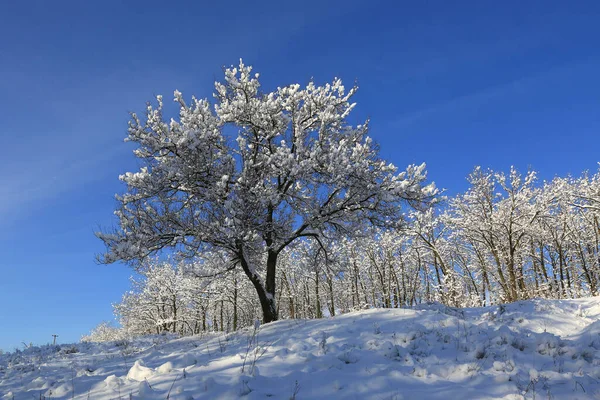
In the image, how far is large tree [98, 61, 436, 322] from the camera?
1205 centimetres

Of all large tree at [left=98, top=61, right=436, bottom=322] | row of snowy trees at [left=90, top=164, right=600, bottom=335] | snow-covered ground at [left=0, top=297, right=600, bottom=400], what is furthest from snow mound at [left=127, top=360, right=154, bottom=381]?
row of snowy trees at [left=90, top=164, right=600, bottom=335]

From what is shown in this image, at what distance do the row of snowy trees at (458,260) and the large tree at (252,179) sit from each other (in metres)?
1.90

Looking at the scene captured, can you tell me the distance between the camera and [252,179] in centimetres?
1295

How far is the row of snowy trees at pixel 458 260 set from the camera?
20.4 metres

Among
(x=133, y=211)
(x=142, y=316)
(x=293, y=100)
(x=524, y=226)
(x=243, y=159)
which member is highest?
(x=293, y=100)

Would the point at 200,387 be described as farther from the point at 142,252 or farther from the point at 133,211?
the point at 133,211

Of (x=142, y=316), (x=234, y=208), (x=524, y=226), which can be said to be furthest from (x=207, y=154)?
(x=142, y=316)

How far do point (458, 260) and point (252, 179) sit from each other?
30817 millimetres

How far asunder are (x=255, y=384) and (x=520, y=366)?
360cm

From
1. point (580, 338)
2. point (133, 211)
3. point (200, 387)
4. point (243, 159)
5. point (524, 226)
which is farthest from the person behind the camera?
point (524, 226)

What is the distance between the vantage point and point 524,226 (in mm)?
23172

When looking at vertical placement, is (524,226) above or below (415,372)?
above

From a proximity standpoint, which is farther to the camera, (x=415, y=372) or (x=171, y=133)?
(x=171, y=133)

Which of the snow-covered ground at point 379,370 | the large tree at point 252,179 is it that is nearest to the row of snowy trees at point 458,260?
the large tree at point 252,179
